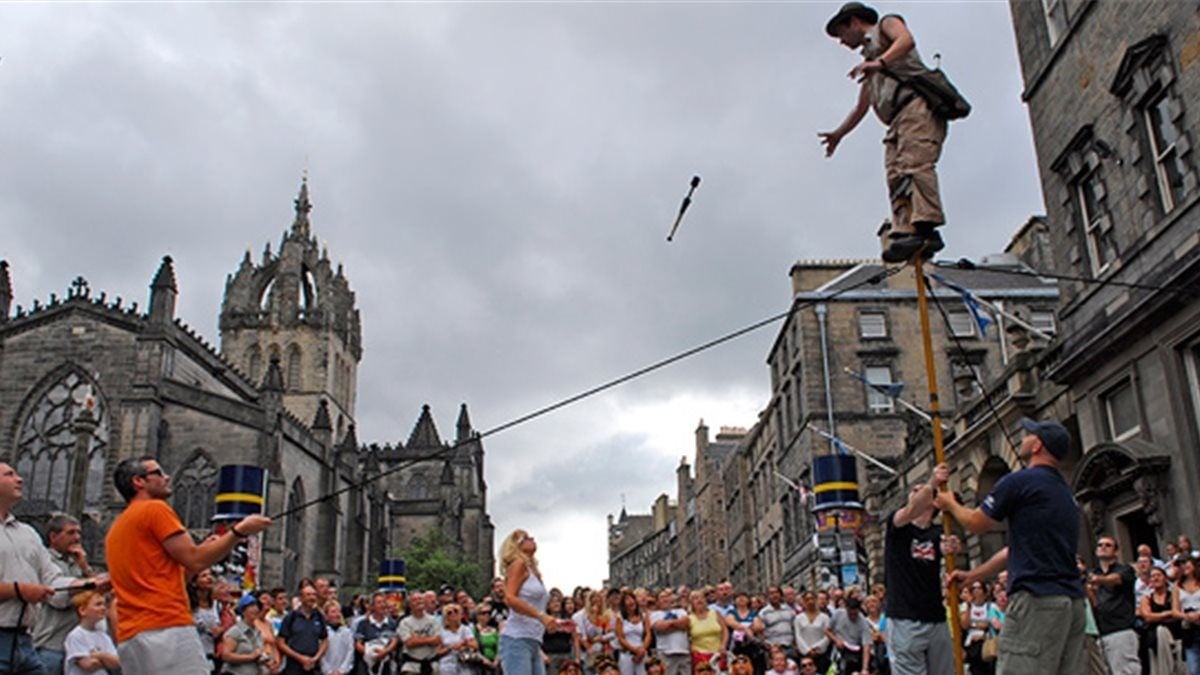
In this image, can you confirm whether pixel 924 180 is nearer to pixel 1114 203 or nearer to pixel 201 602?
pixel 201 602

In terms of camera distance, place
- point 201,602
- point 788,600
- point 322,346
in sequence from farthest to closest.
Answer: point 322,346, point 788,600, point 201,602

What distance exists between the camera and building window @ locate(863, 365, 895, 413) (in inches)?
1636

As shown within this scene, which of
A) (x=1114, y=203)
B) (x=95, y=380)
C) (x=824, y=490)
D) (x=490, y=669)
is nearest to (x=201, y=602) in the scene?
(x=490, y=669)

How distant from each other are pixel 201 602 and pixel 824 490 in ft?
31.8

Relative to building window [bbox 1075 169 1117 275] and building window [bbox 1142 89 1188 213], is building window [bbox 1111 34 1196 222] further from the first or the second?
building window [bbox 1075 169 1117 275]

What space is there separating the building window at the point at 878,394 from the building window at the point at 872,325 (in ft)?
4.30

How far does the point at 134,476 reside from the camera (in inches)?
219

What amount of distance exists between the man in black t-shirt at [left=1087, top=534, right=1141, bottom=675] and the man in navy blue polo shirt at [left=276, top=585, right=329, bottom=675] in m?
8.73

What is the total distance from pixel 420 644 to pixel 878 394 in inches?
1247

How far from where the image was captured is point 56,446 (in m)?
46.2

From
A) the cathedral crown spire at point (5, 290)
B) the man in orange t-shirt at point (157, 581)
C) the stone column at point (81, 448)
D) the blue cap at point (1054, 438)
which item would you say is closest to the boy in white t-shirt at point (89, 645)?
the man in orange t-shirt at point (157, 581)

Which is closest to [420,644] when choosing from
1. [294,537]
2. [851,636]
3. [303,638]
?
[303,638]

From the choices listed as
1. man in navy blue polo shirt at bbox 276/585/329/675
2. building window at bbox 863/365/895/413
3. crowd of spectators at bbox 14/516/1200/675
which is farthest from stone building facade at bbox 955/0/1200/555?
building window at bbox 863/365/895/413

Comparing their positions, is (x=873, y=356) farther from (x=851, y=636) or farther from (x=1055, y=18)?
(x=851, y=636)
